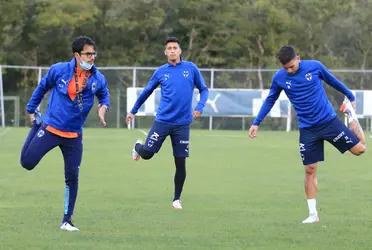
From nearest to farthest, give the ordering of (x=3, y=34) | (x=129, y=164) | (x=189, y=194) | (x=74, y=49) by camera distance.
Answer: (x=74, y=49)
(x=189, y=194)
(x=129, y=164)
(x=3, y=34)

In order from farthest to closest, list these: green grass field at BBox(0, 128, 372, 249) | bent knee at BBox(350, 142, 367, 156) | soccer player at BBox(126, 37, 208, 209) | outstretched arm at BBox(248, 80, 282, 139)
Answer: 1. soccer player at BBox(126, 37, 208, 209)
2. outstretched arm at BBox(248, 80, 282, 139)
3. bent knee at BBox(350, 142, 367, 156)
4. green grass field at BBox(0, 128, 372, 249)

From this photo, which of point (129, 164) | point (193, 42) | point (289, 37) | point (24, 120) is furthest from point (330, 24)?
point (129, 164)

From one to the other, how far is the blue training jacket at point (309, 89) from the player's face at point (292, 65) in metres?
0.08

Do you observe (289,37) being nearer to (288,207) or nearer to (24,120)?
(24,120)

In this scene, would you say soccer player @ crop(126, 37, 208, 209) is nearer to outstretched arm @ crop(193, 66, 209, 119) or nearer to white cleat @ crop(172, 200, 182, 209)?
outstretched arm @ crop(193, 66, 209, 119)

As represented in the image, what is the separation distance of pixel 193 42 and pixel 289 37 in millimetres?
5249

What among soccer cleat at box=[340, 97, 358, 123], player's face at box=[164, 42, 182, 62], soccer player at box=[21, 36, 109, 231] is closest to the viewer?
soccer player at box=[21, 36, 109, 231]

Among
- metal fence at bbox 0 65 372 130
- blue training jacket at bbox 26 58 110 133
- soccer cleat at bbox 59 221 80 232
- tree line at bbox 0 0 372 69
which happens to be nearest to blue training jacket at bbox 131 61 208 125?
blue training jacket at bbox 26 58 110 133

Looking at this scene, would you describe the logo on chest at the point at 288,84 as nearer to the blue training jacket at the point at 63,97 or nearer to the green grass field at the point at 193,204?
the green grass field at the point at 193,204

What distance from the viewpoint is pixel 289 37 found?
49188mm

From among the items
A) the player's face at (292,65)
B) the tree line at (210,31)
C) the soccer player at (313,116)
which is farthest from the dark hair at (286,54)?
the tree line at (210,31)

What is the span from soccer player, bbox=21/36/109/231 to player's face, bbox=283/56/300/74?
208cm

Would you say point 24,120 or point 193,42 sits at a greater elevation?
point 193,42

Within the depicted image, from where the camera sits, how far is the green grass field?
8.82m
